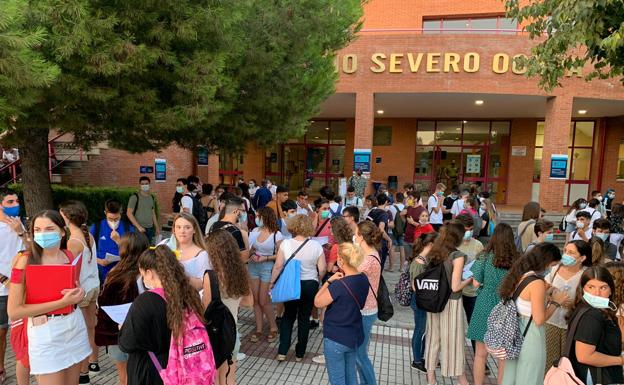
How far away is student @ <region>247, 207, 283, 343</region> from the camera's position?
15.4 ft

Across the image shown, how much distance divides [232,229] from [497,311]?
2.70 metres

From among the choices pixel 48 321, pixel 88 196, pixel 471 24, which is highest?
pixel 471 24

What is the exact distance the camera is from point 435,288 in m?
3.67

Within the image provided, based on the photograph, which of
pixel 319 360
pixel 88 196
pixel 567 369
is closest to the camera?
pixel 567 369

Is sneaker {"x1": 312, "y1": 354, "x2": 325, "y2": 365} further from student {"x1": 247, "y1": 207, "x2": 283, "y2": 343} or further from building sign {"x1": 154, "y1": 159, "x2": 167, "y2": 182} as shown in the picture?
building sign {"x1": 154, "y1": 159, "x2": 167, "y2": 182}

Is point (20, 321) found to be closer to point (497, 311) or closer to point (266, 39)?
point (497, 311)

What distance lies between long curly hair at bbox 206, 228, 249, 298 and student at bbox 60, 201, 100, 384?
1138mm

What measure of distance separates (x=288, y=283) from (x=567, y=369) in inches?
98.3

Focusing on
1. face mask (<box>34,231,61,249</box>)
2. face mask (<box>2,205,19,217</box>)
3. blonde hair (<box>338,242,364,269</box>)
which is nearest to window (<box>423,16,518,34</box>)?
blonde hair (<box>338,242,364,269</box>)

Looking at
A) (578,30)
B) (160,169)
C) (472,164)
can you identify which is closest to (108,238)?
(578,30)

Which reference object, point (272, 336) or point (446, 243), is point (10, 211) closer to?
point (272, 336)

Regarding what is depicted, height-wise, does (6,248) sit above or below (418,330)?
above

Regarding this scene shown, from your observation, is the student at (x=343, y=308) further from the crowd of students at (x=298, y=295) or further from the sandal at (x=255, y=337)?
the sandal at (x=255, y=337)

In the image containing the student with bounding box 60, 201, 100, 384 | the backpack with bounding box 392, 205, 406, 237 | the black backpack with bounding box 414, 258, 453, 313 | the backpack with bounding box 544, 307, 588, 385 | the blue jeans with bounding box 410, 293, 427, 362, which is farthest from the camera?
the backpack with bounding box 392, 205, 406, 237
